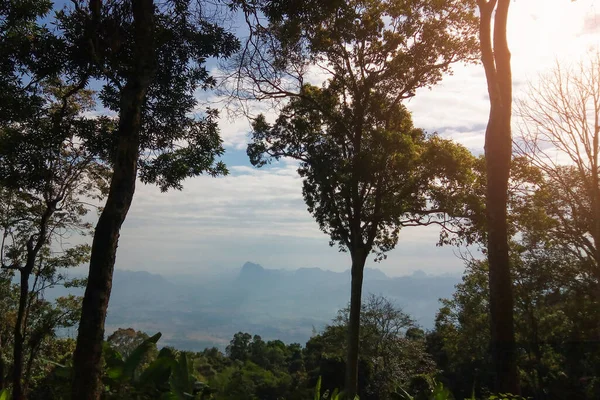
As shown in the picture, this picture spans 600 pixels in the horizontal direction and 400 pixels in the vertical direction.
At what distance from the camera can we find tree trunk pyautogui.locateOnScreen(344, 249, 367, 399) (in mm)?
11781

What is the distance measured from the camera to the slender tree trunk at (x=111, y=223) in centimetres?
425

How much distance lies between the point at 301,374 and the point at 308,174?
33.0 metres

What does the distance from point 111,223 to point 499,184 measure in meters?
4.87

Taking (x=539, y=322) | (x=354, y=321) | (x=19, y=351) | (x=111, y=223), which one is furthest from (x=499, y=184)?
(x=539, y=322)

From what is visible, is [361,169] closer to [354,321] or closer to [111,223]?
[354,321]

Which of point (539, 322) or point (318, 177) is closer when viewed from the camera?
point (318, 177)

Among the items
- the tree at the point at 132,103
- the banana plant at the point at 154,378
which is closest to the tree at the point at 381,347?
the tree at the point at 132,103

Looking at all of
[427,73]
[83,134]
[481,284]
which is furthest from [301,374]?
[83,134]

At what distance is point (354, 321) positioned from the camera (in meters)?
12.4

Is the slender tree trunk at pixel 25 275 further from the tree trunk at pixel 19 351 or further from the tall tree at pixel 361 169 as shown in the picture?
the tall tree at pixel 361 169

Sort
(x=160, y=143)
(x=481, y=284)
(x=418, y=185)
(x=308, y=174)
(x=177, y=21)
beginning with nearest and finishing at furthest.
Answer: (x=177, y=21) < (x=160, y=143) < (x=418, y=185) < (x=308, y=174) < (x=481, y=284)

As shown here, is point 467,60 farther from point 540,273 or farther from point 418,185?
point 540,273

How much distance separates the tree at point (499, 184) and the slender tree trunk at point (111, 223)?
14.9ft

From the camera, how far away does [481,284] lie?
22875 millimetres
